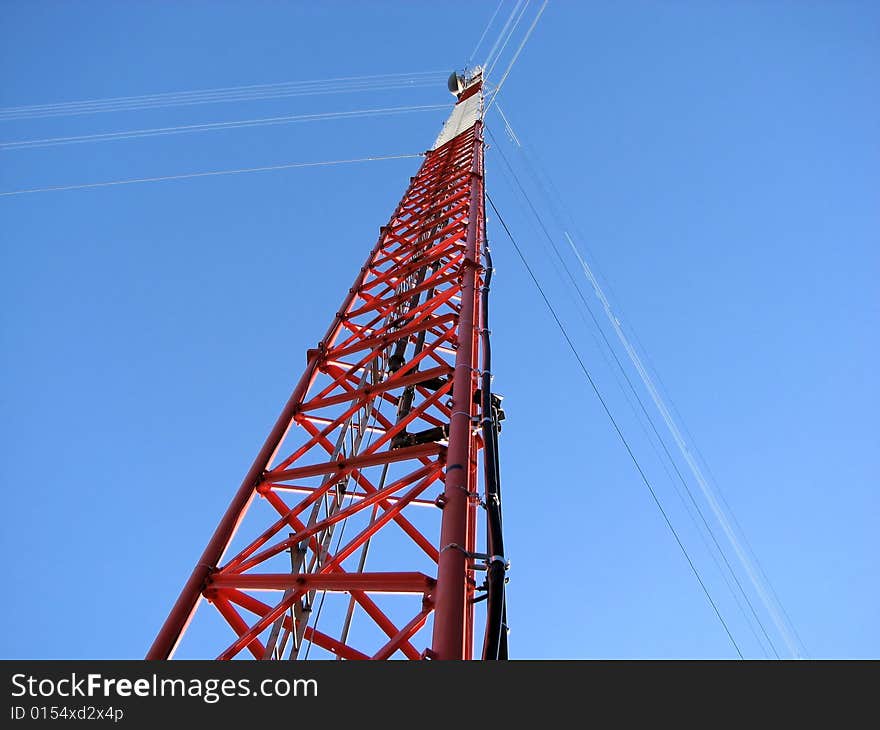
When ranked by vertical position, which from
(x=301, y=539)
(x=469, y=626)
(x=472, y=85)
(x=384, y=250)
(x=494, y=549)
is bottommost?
(x=469, y=626)

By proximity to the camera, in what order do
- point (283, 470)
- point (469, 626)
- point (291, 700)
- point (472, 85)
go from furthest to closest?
point (472, 85) → point (283, 470) → point (469, 626) → point (291, 700)

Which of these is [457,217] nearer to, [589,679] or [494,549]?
[494,549]

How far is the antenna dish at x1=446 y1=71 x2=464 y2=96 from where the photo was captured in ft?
78.4

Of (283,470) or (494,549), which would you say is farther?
(283,470)

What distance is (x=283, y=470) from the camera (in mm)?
6715

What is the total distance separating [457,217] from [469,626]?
32.0ft

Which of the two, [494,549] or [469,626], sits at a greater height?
[494,549]

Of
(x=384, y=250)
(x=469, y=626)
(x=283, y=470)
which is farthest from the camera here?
(x=384, y=250)

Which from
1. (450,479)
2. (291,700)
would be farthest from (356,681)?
(450,479)

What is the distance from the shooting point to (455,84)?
2416 cm

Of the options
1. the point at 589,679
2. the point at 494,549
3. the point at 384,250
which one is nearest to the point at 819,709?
the point at 589,679

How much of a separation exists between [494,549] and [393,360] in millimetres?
4503

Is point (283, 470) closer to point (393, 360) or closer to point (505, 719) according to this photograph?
point (393, 360)

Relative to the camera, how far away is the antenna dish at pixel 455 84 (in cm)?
2391
